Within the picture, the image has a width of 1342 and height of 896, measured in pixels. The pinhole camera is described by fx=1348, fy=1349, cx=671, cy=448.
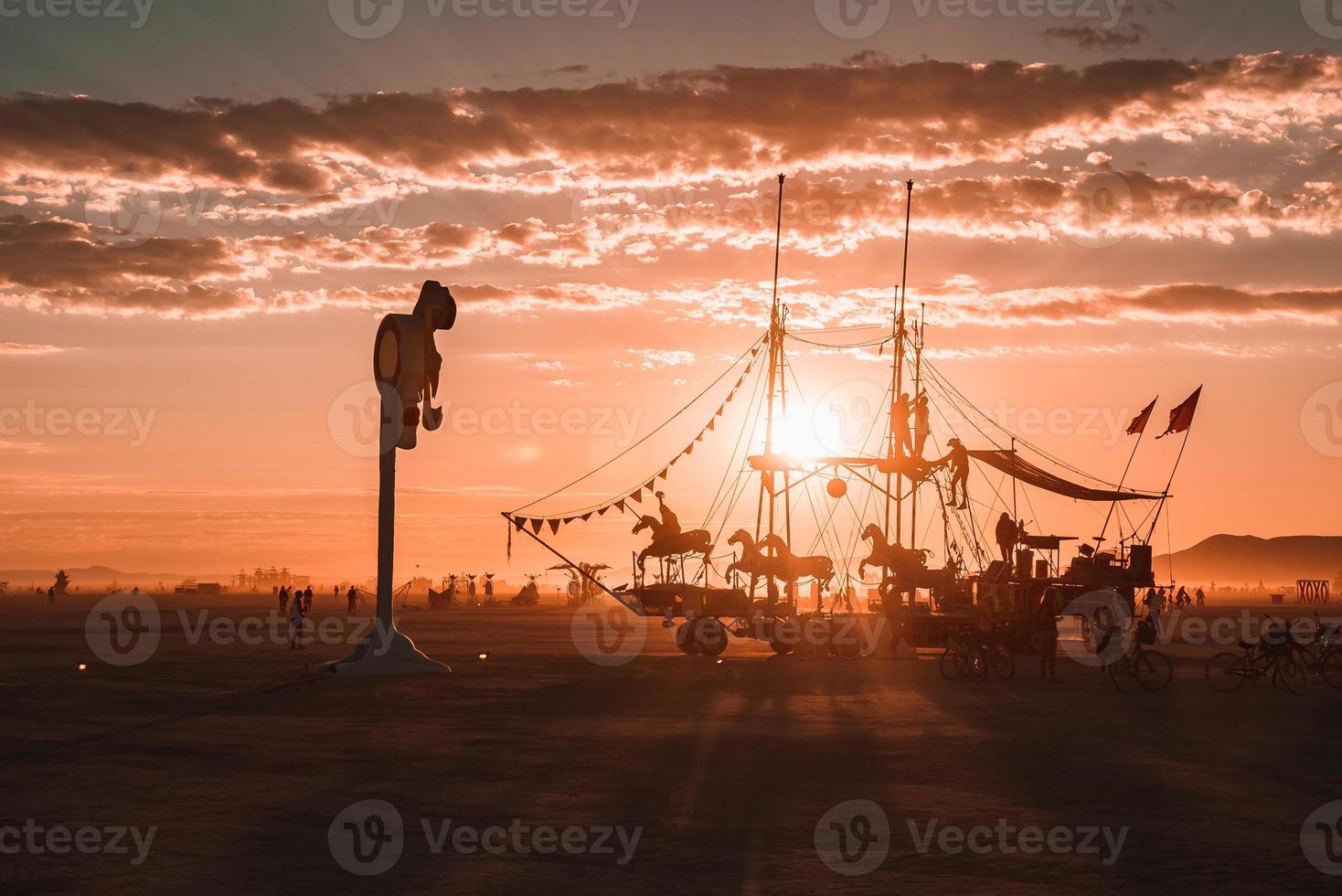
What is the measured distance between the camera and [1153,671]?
30078 mm

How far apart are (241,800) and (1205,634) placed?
52206 millimetres

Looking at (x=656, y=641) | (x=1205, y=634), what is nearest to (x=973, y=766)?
(x=656, y=641)

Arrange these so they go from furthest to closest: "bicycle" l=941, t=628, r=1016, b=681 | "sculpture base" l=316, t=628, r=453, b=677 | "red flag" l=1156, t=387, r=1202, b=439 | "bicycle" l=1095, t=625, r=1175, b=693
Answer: "red flag" l=1156, t=387, r=1202, b=439, "bicycle" l=941, t=628, r=1016, b=681, "sculpture base" l=316, t=628, r=453, b=677, "bicycle" l=1095, t=625, r=1175, b=693

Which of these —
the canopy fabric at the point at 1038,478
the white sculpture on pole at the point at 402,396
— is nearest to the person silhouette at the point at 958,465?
the canopy fabric at the point at 1038,478

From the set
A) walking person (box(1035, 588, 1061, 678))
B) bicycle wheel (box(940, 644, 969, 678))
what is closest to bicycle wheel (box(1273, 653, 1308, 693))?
walking person (box(1035, 588, 1061, 678))

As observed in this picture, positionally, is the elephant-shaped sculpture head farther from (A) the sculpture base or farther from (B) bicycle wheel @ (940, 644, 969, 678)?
(B) bicycle wheel @ (940, 644, 969, 678)

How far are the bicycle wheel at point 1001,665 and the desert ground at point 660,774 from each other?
2022mm

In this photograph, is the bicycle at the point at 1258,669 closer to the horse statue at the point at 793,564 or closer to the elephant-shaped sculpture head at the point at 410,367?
the horse statue at the point at 793,564

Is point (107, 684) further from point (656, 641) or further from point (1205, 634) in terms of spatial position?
point (1205, 634)

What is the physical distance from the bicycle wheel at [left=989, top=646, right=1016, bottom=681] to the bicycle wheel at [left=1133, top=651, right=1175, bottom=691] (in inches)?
134

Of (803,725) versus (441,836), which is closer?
(441,836)

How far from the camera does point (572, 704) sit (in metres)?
24.5

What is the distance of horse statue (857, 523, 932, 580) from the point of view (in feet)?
152

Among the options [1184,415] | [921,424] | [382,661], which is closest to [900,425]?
[921,424]
